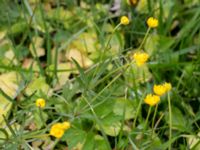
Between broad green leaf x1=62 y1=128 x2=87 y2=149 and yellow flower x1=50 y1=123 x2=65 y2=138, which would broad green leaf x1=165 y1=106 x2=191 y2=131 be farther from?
yellow flower x1=50 y1=123 x2=65 y2=138

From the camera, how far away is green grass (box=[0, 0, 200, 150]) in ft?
4.03

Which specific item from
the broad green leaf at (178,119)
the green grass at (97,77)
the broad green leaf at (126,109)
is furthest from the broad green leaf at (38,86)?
the broad green leaf at (178,119)

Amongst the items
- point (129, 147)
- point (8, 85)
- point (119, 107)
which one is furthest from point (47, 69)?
point (129, 147)

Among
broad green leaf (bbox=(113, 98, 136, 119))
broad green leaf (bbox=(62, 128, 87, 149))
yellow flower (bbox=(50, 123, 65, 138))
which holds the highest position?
yellow flower (bbox=(50, 123, 65, 138))

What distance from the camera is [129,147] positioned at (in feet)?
4.32

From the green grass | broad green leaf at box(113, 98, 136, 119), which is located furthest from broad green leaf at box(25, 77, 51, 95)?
broad green leaf at box(113, 98, 136, 119)

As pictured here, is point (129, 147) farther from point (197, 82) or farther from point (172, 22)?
point (172, 22)

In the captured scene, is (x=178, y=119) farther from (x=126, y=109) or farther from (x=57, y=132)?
(x=57, y=132)

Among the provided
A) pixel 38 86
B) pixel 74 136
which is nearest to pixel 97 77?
pixel 74 136

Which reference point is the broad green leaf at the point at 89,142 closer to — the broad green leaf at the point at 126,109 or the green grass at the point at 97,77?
the green grass at the point at 97,77

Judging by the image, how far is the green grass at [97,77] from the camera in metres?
1.23

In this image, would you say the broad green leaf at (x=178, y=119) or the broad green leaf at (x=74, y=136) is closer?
the broad green leaf at (x=74, y=136)

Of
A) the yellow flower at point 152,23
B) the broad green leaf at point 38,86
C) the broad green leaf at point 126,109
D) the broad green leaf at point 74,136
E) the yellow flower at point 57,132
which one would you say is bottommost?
the broad green leaf at point 126,109

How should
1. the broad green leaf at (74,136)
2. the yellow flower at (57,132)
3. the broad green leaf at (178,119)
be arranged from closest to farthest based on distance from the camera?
the yellow flower at (57,132) < the broad green leaf at (74,136) < the broad green leaf at (178,119)
